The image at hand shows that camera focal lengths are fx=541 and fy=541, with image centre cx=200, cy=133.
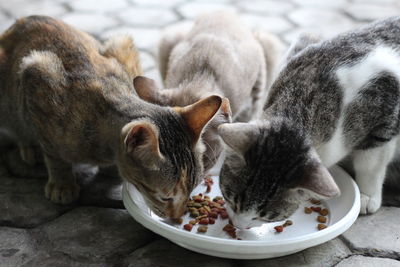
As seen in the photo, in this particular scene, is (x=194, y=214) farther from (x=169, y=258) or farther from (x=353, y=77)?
(x=353, y=77)

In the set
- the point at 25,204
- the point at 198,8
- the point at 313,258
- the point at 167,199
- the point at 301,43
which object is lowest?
the point at 25,204

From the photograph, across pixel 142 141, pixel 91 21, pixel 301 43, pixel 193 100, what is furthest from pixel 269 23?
pixel 142 141

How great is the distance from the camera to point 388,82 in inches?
90.3

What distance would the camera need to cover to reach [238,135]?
194cm

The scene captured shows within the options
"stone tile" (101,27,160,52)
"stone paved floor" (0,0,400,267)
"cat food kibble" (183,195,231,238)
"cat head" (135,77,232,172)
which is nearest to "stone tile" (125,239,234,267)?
"stone paved floor" (0,0,400,267)

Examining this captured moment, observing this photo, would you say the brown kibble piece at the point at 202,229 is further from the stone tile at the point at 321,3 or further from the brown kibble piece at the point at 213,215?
the stone tile at the point at 321,3

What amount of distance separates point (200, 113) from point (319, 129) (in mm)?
501

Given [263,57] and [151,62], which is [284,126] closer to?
[263,57]

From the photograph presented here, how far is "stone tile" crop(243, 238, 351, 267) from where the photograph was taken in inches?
84.9

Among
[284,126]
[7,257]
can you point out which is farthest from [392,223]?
[7,257]

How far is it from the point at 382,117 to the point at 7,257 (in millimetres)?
1646

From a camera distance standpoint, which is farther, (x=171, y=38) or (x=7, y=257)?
(x=171, y=38)

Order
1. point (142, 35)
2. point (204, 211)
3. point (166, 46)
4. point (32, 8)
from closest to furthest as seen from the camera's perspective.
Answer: point (204, 211)
point (166, 46)
point (142, 35)
point (32, 8)

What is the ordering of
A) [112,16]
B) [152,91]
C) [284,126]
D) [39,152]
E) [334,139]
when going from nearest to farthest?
[284,126] < [334,139] < [152,91] < [39,152] < [112,16]
